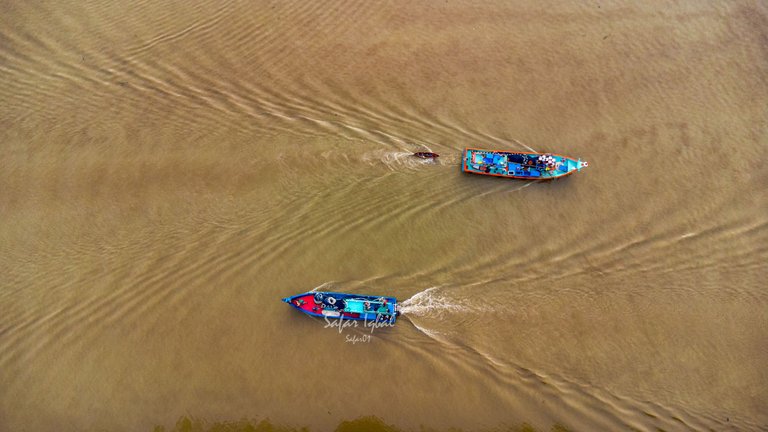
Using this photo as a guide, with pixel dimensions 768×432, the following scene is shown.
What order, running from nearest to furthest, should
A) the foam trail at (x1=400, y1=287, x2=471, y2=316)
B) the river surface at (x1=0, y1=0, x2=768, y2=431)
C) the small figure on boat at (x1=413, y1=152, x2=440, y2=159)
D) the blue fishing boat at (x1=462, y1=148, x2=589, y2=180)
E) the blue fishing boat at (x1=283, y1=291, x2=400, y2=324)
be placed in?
the river surface at (x1=0, y1=0, x2=768, y2=431), the blue fishing boat at (x1=283, y1=291, x2=400, y2=324), the foam trail at (x1=400, y1=287, x2=471, y2=316), the blue fishing boat at (x1=462, y1=148, x2=589, y2=180), the small figure on boat at (x1=413, y1=152, x2=440, y2=159)

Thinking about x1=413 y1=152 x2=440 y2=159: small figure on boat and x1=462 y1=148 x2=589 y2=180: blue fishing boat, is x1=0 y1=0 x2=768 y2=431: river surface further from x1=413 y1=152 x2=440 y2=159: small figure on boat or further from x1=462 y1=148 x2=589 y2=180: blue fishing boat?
x1=462 y1=148 x2=589 y2=180: blue fishing boat

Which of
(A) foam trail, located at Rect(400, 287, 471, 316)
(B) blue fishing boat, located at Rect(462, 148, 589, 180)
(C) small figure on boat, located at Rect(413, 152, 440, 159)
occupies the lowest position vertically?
(A) foam trail, located at Rect(400, 287, 471, 316)

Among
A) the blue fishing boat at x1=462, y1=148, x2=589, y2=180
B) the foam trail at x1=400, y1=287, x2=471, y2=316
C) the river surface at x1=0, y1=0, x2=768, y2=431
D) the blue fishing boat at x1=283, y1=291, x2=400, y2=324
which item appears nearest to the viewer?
the river surface at x1=0, y1=0, x2=768, y2=431

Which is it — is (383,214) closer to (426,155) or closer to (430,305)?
(426,155)

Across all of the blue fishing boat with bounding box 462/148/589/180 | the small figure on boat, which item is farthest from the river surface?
the blue fishing boat with bounding box 462/148/589/180

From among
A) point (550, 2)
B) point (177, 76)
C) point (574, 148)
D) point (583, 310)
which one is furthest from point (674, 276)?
point (177, 76)

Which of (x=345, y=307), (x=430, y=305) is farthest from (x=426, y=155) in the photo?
(x=345, y=307)

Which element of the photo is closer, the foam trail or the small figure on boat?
the foam trail
